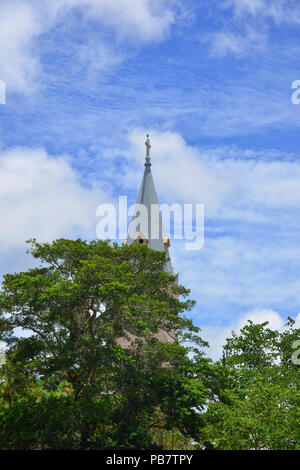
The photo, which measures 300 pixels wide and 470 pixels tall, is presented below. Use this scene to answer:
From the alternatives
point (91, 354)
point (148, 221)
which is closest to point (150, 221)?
point (148, 221)

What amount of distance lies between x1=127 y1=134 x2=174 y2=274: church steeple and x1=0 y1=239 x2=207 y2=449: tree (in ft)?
77.4

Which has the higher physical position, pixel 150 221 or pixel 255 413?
pixel 150 221

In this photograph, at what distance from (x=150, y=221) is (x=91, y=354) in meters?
28.5

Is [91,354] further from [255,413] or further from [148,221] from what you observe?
[148,221]

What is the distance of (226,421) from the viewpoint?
19266 millimetres

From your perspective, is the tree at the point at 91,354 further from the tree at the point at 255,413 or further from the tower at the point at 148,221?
the tower at the point at 148,221

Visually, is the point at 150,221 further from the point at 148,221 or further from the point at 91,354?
the point at 91,354

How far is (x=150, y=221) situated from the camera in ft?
158

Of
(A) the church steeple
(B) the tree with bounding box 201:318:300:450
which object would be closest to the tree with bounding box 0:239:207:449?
(B) the tree with bounding box 201:318:300:450

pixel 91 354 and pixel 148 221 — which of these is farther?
pixel 148 221

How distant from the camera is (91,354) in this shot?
20.4 meters
